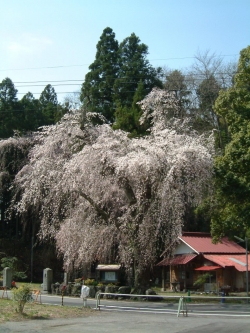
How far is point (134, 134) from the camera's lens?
35406mm

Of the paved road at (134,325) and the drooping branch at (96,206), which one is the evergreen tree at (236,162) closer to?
the drooping branch at (96,206)

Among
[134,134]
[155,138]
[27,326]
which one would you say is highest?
[134,134]

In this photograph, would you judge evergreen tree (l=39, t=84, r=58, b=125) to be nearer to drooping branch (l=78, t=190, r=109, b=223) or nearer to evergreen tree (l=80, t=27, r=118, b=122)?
evergreen tree (l=80, t=27, r=118, b=122)

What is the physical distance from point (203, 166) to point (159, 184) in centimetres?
252

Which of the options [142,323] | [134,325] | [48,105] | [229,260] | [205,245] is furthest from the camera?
[48,105]

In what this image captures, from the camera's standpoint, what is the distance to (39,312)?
727 inches

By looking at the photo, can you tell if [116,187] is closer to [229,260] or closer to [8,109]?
[229,260]

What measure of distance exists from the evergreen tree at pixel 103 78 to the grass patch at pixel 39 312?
25095 mm

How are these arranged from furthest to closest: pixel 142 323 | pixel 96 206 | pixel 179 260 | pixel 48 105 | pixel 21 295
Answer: pixel 48 105, pixel 179 260, pixel 96 206, pixel 21 295, pixel 142 323

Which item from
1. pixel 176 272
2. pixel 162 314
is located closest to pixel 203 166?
pixel 162 314

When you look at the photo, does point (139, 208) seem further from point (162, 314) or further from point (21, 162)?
point (21, 162)

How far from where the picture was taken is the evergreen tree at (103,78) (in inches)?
1743

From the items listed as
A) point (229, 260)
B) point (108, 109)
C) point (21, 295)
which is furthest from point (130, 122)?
point (21, 295)

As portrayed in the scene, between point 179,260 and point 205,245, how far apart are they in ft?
8.88
